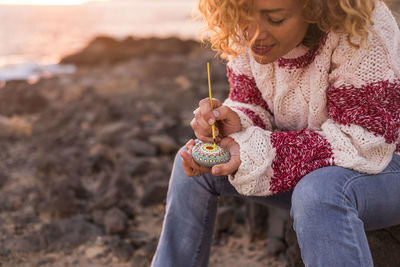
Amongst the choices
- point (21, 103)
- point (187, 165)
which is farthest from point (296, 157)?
point (21, 103)

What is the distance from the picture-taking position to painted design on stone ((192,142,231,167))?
171 centimetres

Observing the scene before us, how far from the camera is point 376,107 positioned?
1.63 metres

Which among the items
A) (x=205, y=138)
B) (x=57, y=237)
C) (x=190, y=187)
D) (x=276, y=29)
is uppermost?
(x=276, y=29)

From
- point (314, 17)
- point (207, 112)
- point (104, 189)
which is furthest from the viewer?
point (104, 189)

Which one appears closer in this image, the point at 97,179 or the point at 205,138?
the point at 205,138

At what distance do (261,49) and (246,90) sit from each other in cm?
38

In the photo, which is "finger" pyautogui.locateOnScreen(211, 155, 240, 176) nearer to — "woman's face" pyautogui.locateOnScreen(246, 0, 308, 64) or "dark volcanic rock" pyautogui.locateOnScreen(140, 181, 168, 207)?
"woman's face" pyautogui.locateOnScreen(246, 0, 308, 64)

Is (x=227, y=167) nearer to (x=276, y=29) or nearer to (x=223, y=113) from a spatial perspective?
(x=223, y=113)

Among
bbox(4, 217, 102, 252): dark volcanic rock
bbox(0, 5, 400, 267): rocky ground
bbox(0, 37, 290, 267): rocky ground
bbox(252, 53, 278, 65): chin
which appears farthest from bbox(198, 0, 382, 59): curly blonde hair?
bbox(4, 217, 102, 252): dark volcanic rock

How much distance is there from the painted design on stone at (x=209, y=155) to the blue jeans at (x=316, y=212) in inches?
7.8

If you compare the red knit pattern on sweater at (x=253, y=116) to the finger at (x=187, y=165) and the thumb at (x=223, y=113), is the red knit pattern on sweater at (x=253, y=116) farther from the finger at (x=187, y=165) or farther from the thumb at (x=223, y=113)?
the finger at (x=187, y=165)

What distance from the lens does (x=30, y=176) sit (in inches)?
164

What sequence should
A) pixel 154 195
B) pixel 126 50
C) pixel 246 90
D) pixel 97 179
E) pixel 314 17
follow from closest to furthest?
pixel 314 17 < pixel 246 90 < pixel 154 195 < pixel 97 179 < pixel 126 50

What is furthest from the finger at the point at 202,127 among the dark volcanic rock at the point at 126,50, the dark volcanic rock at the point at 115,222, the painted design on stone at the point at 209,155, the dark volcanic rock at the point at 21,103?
the dark volcanic rock at the point at 126,50
